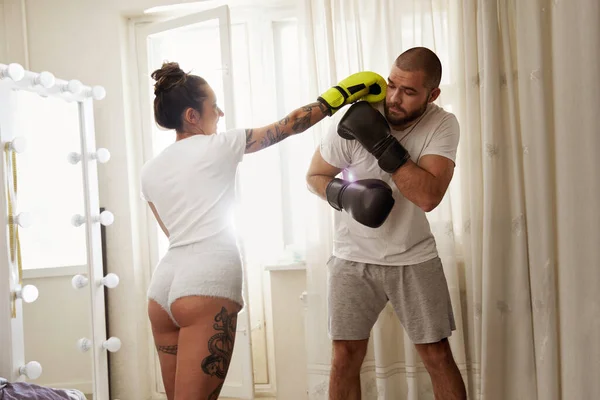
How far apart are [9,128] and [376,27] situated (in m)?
1.72

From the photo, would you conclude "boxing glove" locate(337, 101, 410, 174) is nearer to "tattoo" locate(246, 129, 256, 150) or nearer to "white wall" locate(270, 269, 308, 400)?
"tattoo" locate(246, 129, 256, 150)

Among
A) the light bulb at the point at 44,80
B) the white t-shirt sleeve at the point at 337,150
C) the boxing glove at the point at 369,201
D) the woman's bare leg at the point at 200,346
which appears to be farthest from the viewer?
the light bulb at the point at 44,80

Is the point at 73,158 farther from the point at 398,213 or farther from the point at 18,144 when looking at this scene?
the point at 398,213

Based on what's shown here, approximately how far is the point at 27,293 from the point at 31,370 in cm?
32

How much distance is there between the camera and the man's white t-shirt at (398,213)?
6.81 ft

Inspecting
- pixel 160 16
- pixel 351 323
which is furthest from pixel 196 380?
pixel 160 16

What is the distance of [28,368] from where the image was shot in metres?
2.42

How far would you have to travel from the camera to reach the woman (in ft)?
5.30

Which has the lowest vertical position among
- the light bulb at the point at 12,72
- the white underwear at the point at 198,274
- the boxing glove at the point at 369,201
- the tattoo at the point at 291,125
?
the white underwear at the point at 198,274

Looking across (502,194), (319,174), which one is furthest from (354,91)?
(502,194)

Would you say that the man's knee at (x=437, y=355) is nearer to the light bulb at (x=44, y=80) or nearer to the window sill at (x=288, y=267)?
the window sill at (x=288, y=267)

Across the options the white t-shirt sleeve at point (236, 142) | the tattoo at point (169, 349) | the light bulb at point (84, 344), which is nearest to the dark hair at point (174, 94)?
the white t-shirt sleeve at point (236, 142)

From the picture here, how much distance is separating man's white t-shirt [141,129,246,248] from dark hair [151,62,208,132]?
0.32 feet

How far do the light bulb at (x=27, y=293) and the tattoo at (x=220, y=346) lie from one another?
123 cm
